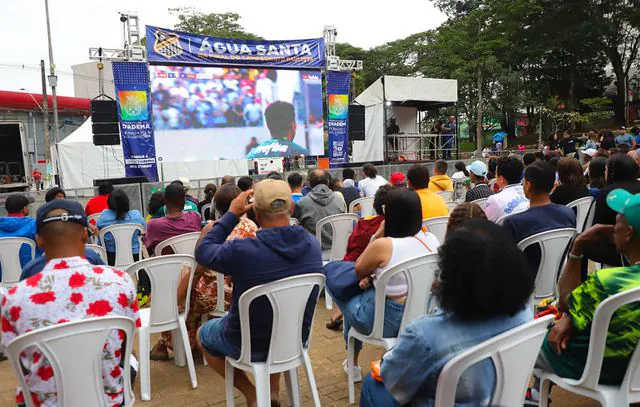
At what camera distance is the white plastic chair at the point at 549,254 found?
2.82 m

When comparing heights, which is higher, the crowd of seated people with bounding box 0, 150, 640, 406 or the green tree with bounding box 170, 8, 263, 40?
the green tree with bounding box 170, 8, 263, 40

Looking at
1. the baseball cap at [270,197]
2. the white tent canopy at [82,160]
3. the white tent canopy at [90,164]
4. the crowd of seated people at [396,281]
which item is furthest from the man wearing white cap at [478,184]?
the white tent canopy at [82,160]

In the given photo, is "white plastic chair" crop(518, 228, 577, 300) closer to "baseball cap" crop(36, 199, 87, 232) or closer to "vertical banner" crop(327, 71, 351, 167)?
"baseball cap" crop(36, 199, 87, 232)

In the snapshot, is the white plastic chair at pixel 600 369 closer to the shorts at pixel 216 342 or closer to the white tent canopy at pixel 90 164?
the shorts at pixel 216 342

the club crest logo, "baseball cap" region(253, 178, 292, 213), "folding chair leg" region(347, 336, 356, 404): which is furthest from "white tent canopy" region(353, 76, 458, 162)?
"baseball cap" region(253, 178, 292, 213)

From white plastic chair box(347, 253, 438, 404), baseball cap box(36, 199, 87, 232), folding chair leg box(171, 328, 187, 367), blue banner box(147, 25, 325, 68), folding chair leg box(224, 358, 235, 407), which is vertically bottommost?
folding chair leg box(171, 328, 187, 367)

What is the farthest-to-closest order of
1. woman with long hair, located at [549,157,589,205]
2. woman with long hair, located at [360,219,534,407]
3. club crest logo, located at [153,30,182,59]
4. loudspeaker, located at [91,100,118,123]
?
club crest logo, located at [153,30,182,59]
loudspeaker, located at [91,100,118,123]
woman with long hair, located at [549,157,589,205]
woman with long hair, located at [360,219,534,407]

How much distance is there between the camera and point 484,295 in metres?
1.31

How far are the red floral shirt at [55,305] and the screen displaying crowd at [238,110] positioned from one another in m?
10.3

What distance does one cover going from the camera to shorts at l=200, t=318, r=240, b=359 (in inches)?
89.9

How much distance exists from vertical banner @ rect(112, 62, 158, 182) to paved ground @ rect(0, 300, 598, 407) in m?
8.16

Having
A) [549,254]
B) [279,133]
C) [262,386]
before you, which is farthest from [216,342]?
[279,133]

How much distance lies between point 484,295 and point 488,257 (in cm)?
10

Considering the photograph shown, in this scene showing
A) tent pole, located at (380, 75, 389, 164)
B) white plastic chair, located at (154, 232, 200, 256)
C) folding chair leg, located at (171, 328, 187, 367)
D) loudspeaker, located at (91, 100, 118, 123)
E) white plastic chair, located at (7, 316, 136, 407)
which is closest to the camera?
white plastic chair, located at (7, 316, 136, 407)
